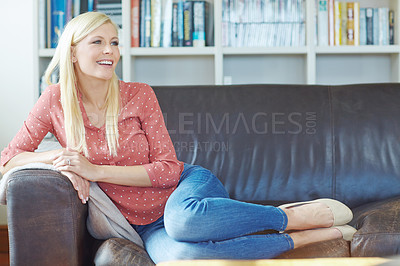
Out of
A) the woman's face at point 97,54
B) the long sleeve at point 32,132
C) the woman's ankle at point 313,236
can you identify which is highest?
the woman's face at point 97,54

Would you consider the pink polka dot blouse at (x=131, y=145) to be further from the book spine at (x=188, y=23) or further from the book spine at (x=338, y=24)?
the book spine at (x=338, y=24)

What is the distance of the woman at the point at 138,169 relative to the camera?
138 cm

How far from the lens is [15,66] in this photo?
2.76 m

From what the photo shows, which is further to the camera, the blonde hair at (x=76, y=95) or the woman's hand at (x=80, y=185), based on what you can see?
the blonde hair at (x=76, y=95)

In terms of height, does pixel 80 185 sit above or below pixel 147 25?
below

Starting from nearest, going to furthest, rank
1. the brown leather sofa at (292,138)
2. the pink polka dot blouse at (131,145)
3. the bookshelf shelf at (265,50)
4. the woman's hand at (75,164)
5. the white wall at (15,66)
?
the woman's hand at (75,164)
the pink polka dot blouse at (131,145)
the brown leather sofa at (292,138)
the bookshelf shelf at (265,50)
the white wall at (15,66)

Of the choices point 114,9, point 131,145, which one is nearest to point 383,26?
point 114,9

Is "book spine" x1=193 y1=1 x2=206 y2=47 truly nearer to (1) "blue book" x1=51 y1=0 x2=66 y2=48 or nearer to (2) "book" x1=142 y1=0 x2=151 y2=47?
(2) "book" x1=142 y1=0 x2=151 y2=47

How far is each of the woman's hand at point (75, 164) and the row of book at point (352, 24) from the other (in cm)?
160

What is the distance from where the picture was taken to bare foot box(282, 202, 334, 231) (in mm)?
1512

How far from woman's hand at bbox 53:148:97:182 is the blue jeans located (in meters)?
0.26

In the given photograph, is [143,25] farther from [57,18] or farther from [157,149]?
[157,149]

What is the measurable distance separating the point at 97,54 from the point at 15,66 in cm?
131

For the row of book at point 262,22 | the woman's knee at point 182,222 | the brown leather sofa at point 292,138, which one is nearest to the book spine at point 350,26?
the row of book at point 262,22
